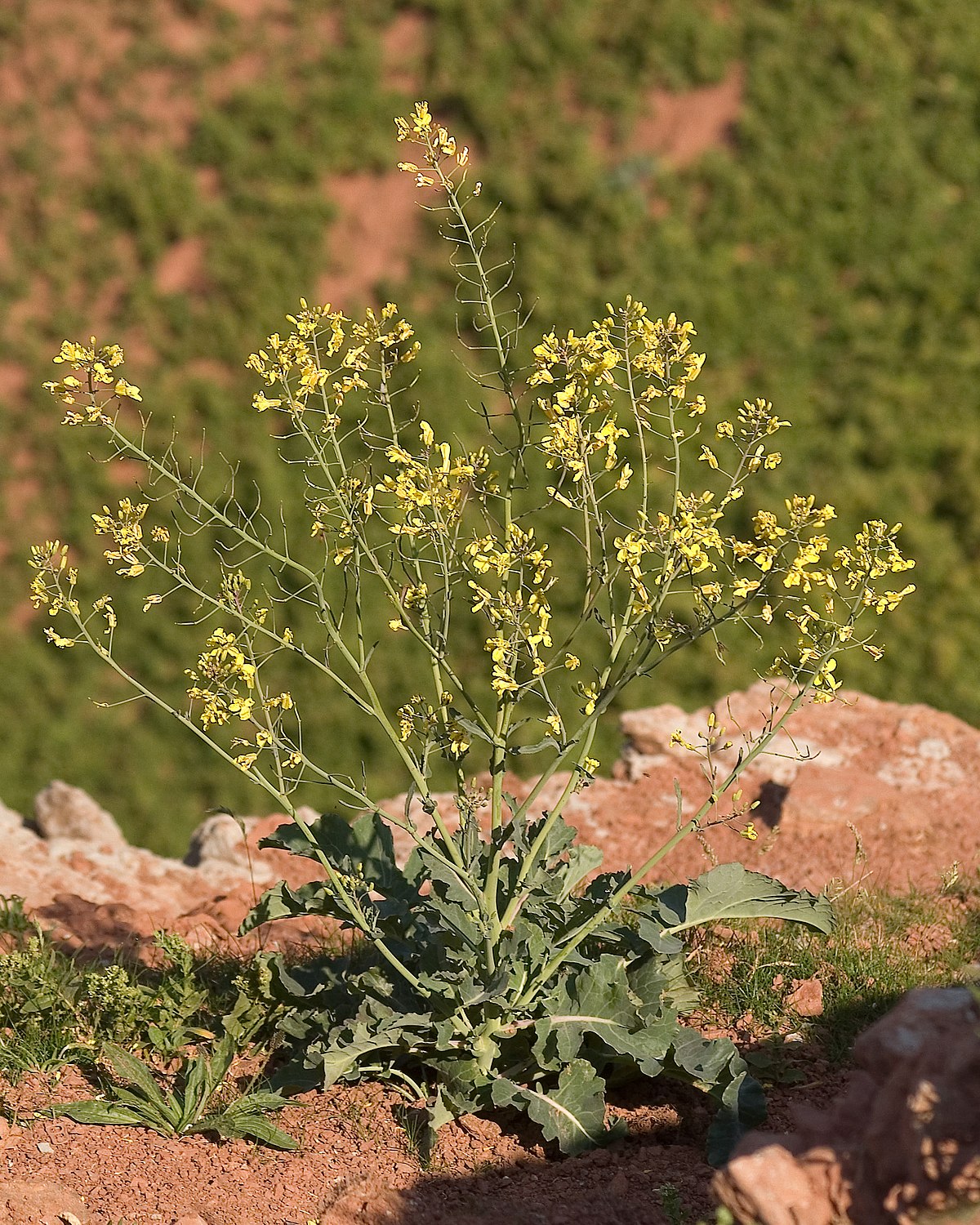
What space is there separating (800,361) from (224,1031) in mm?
4691

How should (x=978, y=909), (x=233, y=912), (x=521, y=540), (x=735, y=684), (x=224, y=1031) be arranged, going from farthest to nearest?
(x=735, y=684) < (x=233, y=912) < (x=978, y=909) < (x=224, y=1031) < (x=521, y=540)

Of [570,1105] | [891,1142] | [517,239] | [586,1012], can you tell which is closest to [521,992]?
[586,1012]

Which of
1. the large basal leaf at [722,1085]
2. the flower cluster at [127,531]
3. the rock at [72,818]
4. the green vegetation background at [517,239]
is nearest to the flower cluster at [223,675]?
the flower cluster at [127,531]

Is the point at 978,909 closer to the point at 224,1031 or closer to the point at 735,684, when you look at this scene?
the point at 224,1031

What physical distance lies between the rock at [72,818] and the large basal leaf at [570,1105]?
104 inches

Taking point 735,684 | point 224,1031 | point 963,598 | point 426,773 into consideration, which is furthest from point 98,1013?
point 963,598

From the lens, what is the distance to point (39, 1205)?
2.65m

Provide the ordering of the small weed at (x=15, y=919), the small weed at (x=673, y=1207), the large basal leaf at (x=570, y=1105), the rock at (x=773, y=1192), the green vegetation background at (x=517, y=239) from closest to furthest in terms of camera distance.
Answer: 1. the rock at (x=773, y=1192)
2. the small weed at (x=673, y=1207)
3. the large basal leaf at (x=570, y=1105)
4. the small weed at (x=15, y=919)
5. the green vegetation background at (x=517, y=239)

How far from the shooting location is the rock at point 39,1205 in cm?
261

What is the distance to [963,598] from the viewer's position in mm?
6246

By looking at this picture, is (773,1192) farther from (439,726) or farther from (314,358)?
(314,358)

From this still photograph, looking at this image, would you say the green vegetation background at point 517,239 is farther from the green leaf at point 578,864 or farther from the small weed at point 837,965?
the green leaf at point 578,864

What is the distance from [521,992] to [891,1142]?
1130 mm

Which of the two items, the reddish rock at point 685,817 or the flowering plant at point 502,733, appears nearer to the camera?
the flowering plant at point 502,733
